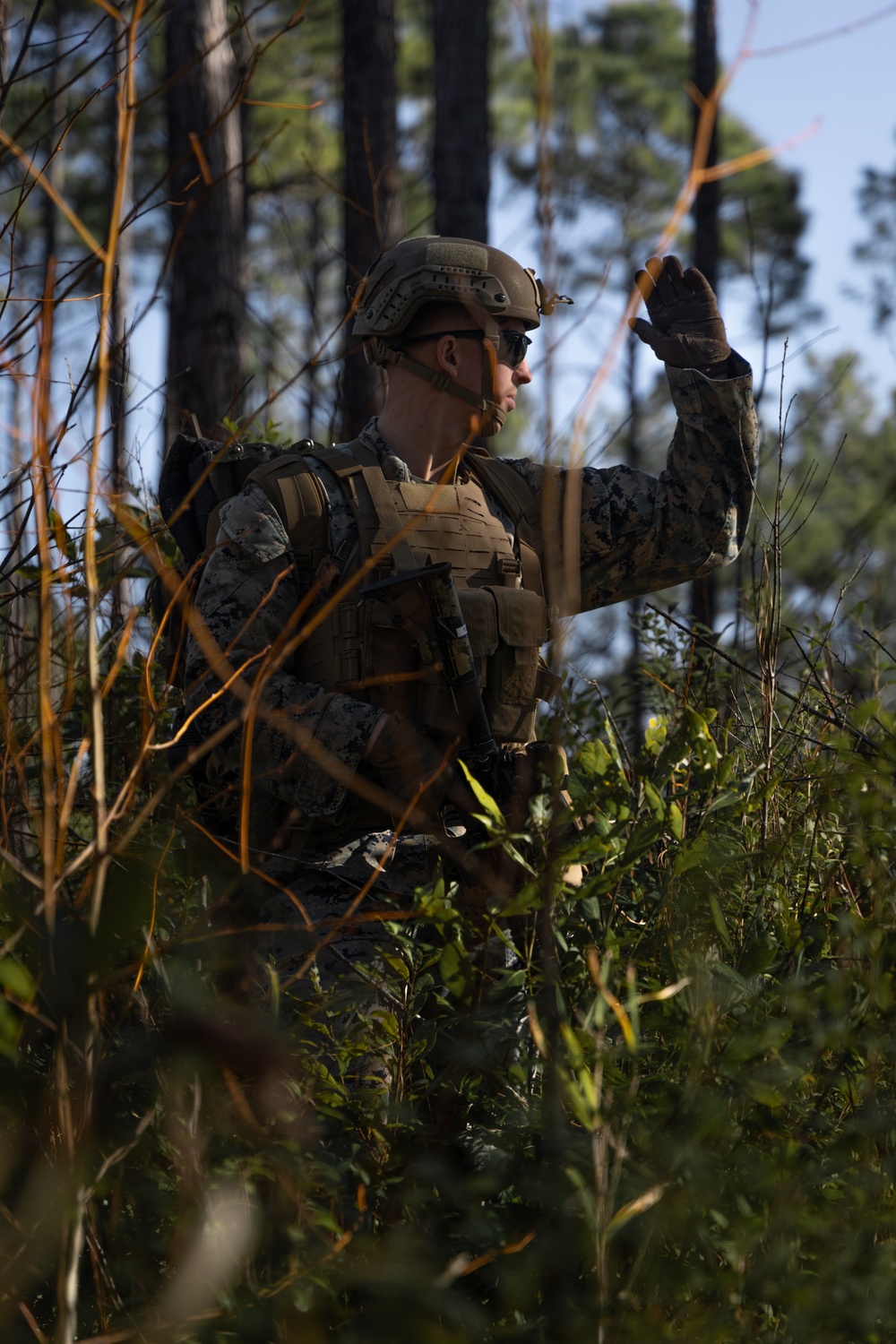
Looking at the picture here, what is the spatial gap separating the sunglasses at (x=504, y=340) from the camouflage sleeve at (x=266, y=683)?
2.03ft

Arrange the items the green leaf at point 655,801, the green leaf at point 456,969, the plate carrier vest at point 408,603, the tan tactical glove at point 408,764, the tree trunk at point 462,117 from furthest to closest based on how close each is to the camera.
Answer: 1. the tree trunk at point 462,117
2. the plate carrier vest at point 408,603
3. the tan tactical glove at point 408,764
4. the green leaf at point 655,801
5. the green leaf at point 456,969

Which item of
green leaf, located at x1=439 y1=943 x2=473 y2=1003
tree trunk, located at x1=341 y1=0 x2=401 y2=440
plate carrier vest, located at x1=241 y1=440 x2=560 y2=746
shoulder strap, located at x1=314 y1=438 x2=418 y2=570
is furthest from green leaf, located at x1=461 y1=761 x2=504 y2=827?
tree trunk, located at x1=341 y1=0 x2=401 y2=440

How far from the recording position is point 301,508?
9.91 feet

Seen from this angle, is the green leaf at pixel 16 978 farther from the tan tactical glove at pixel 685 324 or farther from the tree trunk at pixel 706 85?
the tree trunk at pixel 706 85

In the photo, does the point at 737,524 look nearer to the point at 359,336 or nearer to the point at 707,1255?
the point at 359,336

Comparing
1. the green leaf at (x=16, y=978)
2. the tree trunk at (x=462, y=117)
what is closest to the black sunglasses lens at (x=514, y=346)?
the green leaf at (x=16, y=978)

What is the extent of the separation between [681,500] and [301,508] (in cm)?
103

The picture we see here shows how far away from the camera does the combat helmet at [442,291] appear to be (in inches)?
125

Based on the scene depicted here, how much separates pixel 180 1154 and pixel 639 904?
99 cm

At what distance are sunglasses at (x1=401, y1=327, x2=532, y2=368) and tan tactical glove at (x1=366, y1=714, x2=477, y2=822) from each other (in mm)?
994

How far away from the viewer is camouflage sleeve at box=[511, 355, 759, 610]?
325 cm

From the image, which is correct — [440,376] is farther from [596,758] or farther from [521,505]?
[596,758]

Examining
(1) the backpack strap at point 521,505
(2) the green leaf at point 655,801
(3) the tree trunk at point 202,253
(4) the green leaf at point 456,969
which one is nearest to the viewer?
(4) the green leaf at point 456,969

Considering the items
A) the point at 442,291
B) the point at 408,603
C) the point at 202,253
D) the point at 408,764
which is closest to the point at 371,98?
the point at 202,253
